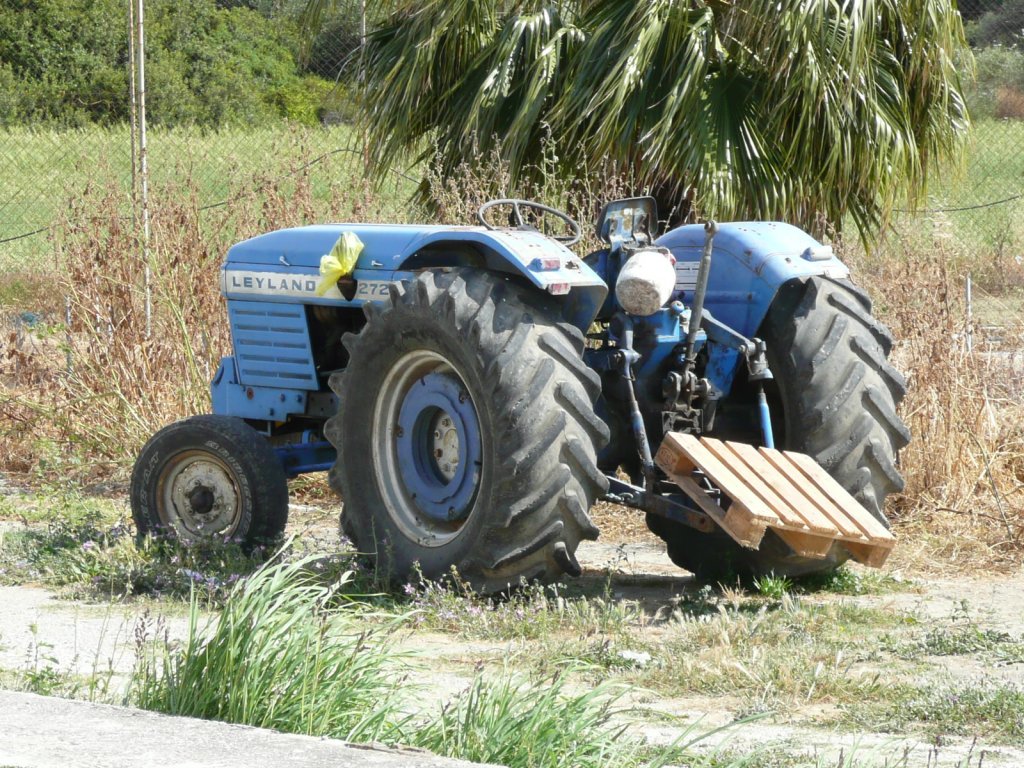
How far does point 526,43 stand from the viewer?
10.3m

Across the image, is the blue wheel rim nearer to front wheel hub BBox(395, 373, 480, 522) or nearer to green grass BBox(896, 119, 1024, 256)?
front wheel hub BBox(395, 373, 480, 522)

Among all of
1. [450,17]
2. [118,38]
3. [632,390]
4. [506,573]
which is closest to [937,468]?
[632,390]

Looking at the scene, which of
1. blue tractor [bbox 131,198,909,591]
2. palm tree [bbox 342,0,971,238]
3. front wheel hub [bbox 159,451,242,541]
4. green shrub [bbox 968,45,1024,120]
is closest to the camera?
blue tractor [bbox 131,198,909,591]

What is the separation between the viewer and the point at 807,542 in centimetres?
Result: 528

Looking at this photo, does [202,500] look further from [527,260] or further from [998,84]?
[998,84]

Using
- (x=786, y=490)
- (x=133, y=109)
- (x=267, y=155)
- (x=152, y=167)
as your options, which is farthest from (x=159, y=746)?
(x=152, y=167)

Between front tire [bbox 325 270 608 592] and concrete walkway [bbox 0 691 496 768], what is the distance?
204cm

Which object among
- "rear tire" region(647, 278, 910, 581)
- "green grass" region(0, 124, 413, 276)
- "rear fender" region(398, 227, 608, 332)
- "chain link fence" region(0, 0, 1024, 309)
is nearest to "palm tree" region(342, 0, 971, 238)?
"chain link fence" region(0, 0, 1024, 309)

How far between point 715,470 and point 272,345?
7.58 ft

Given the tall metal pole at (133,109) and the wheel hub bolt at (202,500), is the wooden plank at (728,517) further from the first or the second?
the tall metal pole at (133,109)

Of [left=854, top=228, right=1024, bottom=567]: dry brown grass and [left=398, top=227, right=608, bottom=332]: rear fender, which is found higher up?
[left=398, top=227, right=608, bottom=332]: rear fender

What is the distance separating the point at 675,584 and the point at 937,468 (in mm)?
1856

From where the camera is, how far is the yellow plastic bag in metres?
6.19

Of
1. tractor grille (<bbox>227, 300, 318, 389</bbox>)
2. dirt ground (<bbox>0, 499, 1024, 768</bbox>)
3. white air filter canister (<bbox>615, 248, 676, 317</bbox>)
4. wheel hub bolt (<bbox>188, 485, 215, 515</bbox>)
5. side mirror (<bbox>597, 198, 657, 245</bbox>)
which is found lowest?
dirt ground (<bbox>0, 499, 1024, 768</bbox>)
